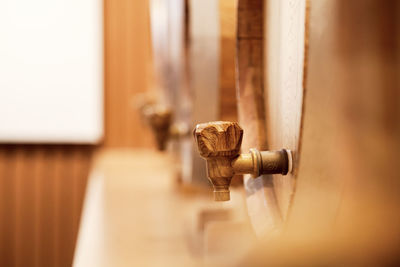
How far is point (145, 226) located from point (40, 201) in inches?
91.2

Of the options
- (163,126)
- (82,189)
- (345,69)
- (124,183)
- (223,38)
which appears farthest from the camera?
(82,189)

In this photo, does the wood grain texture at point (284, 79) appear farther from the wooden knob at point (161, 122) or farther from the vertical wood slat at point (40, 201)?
the vertical wood slat at point (40, 201)

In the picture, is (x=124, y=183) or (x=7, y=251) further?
(x=7, y=251)

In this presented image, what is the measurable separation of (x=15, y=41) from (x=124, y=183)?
6.61 feet

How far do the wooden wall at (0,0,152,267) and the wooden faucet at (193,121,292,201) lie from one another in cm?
287

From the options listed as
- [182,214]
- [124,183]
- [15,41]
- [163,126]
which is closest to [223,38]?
[163,126]

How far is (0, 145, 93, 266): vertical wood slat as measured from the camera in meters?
3.26

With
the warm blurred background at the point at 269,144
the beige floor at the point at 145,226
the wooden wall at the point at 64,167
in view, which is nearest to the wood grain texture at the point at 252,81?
the warm blurred background at the point at 269,144

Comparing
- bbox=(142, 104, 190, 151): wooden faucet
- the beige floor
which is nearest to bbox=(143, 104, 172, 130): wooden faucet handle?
bbox=(142, 104, 190, 151): wooden faucet

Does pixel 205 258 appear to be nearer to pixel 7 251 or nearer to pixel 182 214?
pixel 182 214

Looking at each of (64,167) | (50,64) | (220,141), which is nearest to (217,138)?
(220,141)

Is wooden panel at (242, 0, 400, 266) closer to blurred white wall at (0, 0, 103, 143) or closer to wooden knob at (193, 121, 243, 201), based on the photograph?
wooden knob at (193, 121, 243, 201)

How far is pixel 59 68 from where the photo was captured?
3.61 metres

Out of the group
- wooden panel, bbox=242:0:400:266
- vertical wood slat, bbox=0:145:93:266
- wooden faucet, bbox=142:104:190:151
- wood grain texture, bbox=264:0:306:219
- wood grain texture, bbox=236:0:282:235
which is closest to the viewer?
wooden panel, bbox=242:0:400:266
